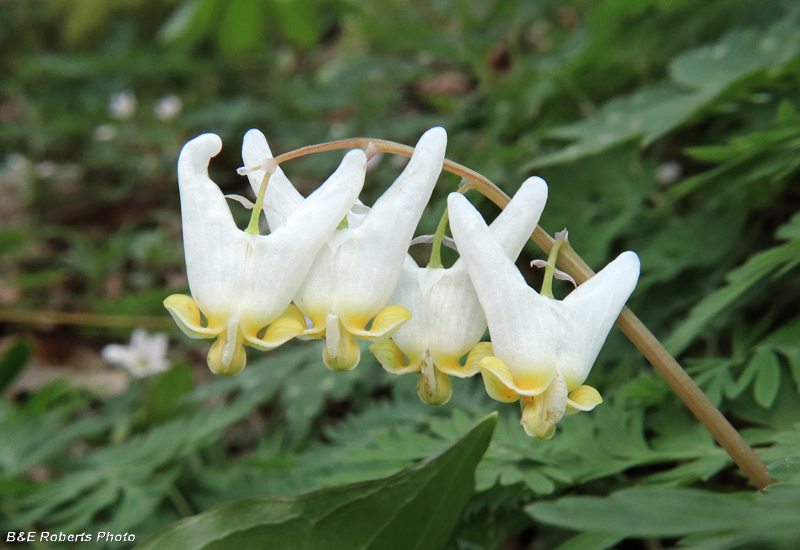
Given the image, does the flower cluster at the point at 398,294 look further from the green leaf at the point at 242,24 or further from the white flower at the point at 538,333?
the green leaf at the point at 242,24

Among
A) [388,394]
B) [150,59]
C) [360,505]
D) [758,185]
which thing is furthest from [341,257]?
[150,59]

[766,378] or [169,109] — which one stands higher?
[766,378]

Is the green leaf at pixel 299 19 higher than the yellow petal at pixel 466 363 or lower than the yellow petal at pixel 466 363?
higher

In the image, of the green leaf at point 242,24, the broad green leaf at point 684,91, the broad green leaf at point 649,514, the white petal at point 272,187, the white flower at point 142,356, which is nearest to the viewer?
the broad green leaf at point 649,514

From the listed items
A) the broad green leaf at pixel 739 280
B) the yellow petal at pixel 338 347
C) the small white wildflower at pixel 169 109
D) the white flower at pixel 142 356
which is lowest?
the white flower at pixel 142 356

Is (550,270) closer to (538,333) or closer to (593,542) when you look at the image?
(538,333)

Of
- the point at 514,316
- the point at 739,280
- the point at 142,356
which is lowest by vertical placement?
the point at 142,356

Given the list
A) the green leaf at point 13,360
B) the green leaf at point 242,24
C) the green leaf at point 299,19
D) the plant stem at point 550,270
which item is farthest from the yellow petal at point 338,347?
the green leaf at point 242,24

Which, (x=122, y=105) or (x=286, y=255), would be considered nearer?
(x=286, y=255)

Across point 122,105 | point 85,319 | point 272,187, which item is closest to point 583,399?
point 272,187
